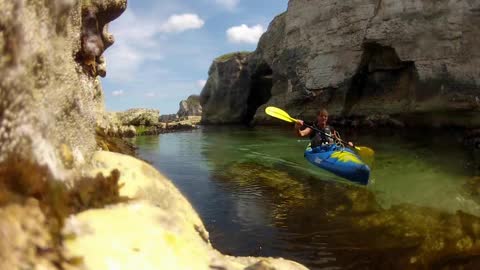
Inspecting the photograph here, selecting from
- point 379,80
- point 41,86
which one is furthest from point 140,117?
point 41,86

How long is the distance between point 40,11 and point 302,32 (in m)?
33.1

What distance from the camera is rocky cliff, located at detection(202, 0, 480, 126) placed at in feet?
72.9

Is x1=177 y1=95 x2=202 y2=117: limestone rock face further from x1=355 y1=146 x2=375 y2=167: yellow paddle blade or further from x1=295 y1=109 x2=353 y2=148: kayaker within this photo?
x1=355 y1=146 x2=375 y2=167: yellow paddle blade

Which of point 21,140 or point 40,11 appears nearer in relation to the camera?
point 21,140

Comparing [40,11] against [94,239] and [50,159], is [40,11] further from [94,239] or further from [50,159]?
[94,239]

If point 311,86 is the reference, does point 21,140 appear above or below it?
below

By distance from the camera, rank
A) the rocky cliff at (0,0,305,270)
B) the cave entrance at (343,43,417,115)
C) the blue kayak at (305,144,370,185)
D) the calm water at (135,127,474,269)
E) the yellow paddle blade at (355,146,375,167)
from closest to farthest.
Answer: the rocky cliff at (0,0,305,270) → the calm water at (135,127,474,269) → the blue kayak at (305,144,370,185) → the yellow paddle blade at (355,146,375,167) → the cave entrance at (343,43,417,115)

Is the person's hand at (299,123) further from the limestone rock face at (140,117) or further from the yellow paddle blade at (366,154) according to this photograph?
the limestone rock face at (140,117)

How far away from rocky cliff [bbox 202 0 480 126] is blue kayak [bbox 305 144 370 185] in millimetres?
13484

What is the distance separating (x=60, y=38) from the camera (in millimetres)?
3787

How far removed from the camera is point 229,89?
166ft

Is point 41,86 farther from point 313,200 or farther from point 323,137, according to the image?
point 323,137

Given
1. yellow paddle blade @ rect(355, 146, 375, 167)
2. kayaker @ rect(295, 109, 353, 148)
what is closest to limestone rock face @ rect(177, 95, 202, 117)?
kayaker @ rect(295, 109, 353, 148)

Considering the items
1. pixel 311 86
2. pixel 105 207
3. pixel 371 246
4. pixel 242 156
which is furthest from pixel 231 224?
pixel 311 86
